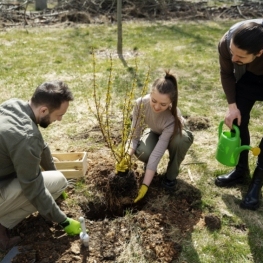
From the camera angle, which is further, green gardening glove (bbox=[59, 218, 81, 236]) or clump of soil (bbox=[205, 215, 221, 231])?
clump of soil (bbox=[205, 215, 221, 231])

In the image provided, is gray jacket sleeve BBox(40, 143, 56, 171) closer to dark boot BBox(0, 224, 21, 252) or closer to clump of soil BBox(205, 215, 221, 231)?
dark boot BBox(0, 224, 21, 252)

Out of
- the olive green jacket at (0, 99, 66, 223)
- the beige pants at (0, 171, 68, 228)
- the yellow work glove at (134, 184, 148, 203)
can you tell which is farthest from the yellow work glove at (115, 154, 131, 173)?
the olive green jacket at (0, 99, 66, 223)

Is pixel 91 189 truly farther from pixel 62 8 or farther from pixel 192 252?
pixel 62 8

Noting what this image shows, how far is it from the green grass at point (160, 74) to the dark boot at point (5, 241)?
766 millimetres

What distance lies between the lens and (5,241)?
259 centimetres

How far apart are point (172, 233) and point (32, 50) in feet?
17.8

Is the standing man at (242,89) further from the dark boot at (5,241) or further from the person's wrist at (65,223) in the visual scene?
the dark boot at (5,241)

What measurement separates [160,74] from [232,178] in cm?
294

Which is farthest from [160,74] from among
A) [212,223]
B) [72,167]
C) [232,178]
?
[212,223]

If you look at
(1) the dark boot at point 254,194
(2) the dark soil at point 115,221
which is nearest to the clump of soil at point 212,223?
(2) the dark soil at point 115,221

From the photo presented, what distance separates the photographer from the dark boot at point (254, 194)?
3.01 metres

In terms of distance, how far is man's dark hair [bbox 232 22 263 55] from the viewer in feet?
7.75

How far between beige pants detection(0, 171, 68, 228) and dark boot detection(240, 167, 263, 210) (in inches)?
60.7

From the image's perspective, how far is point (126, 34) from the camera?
8141 mm
